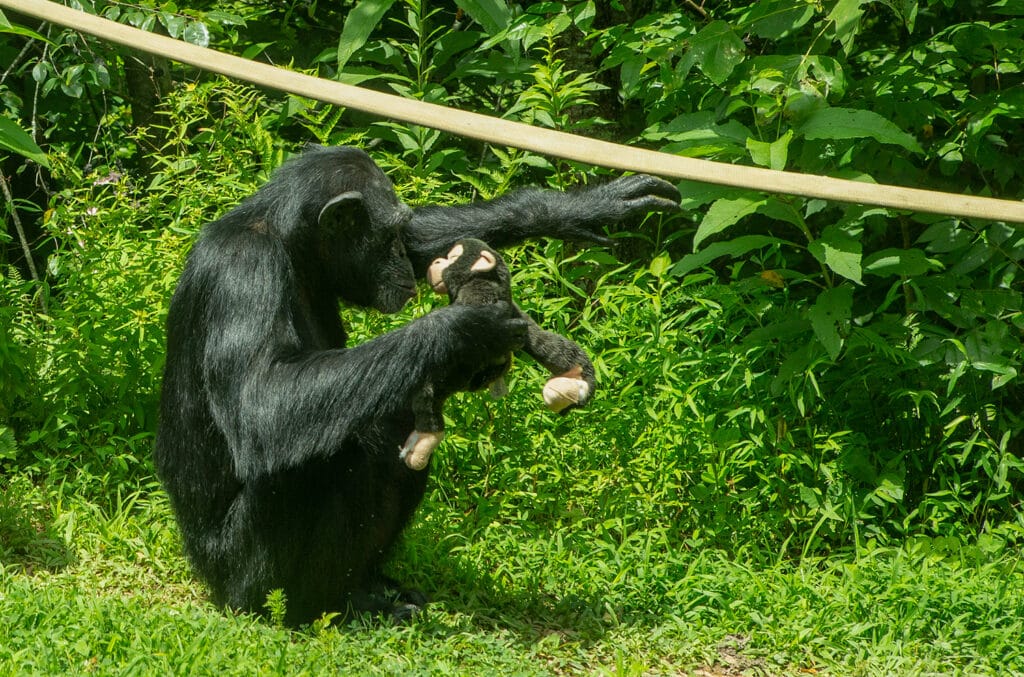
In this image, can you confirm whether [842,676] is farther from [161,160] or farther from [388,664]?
[161,160]

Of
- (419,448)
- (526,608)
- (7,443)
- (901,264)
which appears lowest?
(526,608)

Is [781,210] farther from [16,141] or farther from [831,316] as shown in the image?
[16,141]

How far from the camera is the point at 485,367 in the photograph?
4.69 m

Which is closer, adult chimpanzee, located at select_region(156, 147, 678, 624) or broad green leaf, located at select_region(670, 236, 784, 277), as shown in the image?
adult chimpanzee, located at select_region(156, 147, 678, 624)

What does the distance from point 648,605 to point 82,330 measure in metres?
3.26

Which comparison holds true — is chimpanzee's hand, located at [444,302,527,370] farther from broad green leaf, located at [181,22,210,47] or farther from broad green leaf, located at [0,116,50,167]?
broad green leaf, located at [181,22,210,47]

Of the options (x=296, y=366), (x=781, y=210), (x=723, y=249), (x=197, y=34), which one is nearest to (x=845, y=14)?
(x=781, y=210)

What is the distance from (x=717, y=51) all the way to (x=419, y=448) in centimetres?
255

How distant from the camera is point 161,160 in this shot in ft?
21.5

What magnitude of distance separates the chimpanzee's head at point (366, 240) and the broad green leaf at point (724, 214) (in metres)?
1.30

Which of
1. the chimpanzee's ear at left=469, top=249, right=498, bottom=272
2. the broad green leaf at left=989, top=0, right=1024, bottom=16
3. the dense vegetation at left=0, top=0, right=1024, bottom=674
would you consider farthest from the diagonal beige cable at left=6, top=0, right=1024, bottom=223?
the broad green leaf at left=989, top=0, right=1024, bottom=16

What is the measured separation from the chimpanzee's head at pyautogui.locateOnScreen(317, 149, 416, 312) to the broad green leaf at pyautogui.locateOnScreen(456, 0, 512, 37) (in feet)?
4.59

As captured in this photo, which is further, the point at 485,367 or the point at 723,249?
the point at 723,249

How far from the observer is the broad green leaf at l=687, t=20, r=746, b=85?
5727mm
